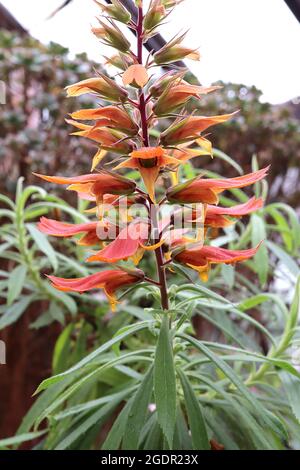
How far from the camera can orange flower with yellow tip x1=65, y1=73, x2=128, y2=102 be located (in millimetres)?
452

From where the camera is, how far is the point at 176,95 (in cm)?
45

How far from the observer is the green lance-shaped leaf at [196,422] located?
524mm

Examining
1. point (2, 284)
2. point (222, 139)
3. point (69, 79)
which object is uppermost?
point (69, 79)

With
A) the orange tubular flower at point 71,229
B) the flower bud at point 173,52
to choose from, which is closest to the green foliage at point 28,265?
the orange tubular flower at point 71,229

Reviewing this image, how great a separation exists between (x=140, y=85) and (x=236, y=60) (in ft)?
1.47

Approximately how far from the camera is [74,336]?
1.02m

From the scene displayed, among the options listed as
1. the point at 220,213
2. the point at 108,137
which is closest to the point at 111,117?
the point at 108,137

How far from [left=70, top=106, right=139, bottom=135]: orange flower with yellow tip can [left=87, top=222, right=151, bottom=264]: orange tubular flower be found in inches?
3.4

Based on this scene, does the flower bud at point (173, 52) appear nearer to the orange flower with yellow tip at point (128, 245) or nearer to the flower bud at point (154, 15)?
the flower bud at point (154, 15)

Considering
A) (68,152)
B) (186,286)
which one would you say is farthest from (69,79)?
(186,286)

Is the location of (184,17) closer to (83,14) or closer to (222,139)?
(83,14)

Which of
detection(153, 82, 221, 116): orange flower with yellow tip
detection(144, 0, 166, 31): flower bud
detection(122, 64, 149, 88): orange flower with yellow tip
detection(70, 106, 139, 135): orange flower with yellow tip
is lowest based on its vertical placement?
detection(70, 106, 139, 135): orange flower with yellow tip

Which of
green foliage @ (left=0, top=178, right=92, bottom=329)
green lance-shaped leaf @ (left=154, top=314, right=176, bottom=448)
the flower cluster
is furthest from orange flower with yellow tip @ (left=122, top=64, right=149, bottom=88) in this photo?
green foliage @ (left=0, top=178, right=92, bottom=329)

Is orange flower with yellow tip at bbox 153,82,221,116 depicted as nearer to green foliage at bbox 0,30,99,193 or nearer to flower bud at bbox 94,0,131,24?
flower bud at bbox 94,0,131,24
